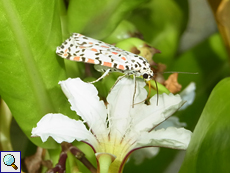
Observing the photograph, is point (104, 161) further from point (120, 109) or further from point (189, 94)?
point (189, 94)

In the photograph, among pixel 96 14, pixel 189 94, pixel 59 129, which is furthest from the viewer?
pixel 189 94

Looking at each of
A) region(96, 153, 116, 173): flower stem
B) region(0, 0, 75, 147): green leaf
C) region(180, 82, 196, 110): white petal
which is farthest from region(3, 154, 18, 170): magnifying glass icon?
region(180, 82, 196, 110): white petal

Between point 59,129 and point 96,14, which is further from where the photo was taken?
point 96,14

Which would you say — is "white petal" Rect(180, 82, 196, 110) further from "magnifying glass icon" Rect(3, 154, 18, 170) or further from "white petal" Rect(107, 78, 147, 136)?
"magnifying glass icon" Rect(3, 154, 18, 170)

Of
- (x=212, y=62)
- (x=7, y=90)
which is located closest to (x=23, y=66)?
(x=7, y=90)

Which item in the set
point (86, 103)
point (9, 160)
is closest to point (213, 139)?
point (86, 103)

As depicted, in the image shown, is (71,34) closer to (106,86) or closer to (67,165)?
(106,86)
